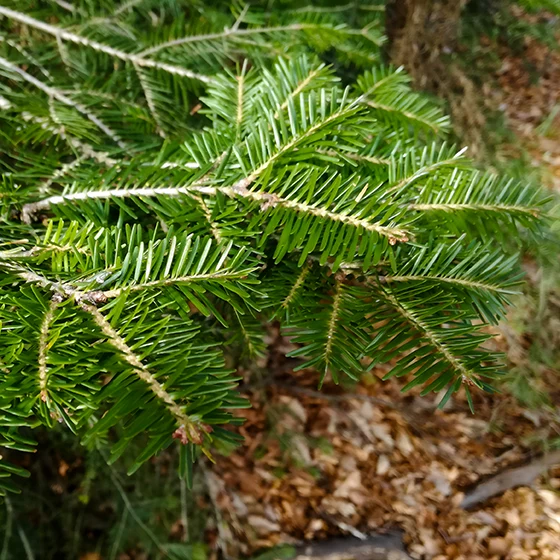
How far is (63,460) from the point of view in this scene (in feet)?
4.32

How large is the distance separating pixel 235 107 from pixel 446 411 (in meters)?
1.62

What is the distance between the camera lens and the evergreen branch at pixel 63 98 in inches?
28.2

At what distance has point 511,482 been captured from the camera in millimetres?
1643

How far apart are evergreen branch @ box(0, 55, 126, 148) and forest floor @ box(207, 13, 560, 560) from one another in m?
1.15

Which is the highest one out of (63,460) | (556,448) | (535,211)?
(535,211)

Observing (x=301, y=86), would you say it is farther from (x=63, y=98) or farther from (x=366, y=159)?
(x=63, y=98)

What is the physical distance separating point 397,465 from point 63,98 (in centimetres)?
166

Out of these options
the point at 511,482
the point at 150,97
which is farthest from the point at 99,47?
the point at 511,482

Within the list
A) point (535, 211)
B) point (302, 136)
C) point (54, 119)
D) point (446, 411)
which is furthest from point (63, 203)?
point (446, 411)

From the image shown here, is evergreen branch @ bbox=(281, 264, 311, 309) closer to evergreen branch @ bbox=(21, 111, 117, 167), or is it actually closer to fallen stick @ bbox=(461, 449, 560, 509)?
evergreen branch @ bbox=(21, 111, 117, 167)

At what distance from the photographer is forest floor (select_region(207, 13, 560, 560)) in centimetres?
158

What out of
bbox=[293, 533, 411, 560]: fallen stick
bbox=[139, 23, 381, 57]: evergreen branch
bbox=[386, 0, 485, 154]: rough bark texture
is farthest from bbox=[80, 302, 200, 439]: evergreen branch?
bbox=[293, 533, 411, 560]: fallen stick

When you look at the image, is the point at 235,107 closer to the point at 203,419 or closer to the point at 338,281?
the point at 338,281

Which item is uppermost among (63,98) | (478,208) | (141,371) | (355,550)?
(63,98)
